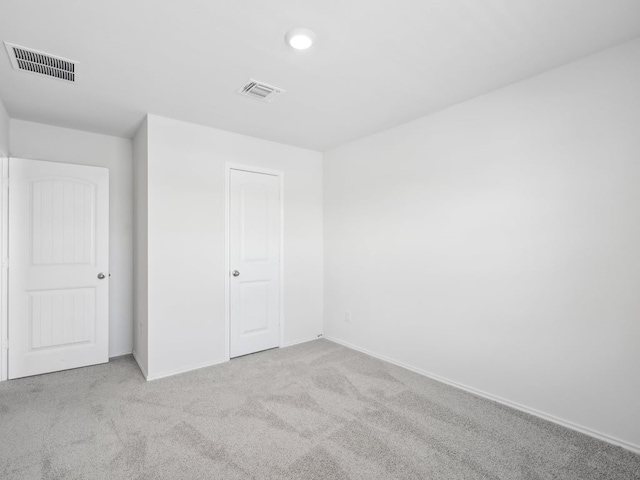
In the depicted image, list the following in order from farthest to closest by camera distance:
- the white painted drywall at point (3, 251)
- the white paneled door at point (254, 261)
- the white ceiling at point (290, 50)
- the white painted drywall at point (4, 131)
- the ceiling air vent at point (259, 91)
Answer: the white paneled door at point (254, 261) → the white painted drywall at point (3, 251) → the white painted drywall at point (4, 131) → the ceiling air vent at point (259, 91) → the white ceiling at point (290, 50)

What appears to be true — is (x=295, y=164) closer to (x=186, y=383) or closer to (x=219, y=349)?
(x=219, y=349)

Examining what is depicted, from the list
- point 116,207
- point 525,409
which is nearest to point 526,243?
point 525,409

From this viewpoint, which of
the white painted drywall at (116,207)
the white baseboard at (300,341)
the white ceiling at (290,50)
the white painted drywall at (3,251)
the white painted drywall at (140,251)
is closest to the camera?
the white ceiling at (290,50)

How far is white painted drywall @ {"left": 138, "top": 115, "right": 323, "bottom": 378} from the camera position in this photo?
312 centimetres

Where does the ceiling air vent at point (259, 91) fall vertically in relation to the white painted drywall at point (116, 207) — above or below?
above

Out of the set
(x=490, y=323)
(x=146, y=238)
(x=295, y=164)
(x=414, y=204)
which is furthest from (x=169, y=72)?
(x=490, y=323)

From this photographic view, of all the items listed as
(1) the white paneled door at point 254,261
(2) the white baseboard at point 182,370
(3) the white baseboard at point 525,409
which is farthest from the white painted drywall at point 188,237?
(3) the white baseboard at point 525,409

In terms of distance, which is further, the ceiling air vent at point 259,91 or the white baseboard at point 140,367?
the white baseboard at point 140,367

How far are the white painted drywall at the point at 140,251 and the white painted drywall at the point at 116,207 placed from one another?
133mm

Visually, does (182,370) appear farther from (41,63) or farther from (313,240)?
(41,63)

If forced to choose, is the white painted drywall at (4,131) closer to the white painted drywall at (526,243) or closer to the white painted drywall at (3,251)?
the white painted drywall at (3,251)

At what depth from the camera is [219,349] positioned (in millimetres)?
3479

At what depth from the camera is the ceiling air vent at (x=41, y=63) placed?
2.07 meters

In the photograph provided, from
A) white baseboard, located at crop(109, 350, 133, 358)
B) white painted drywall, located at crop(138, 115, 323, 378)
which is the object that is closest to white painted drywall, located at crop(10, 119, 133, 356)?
white baseboard, located at crop(109, 350, 133, 358)
